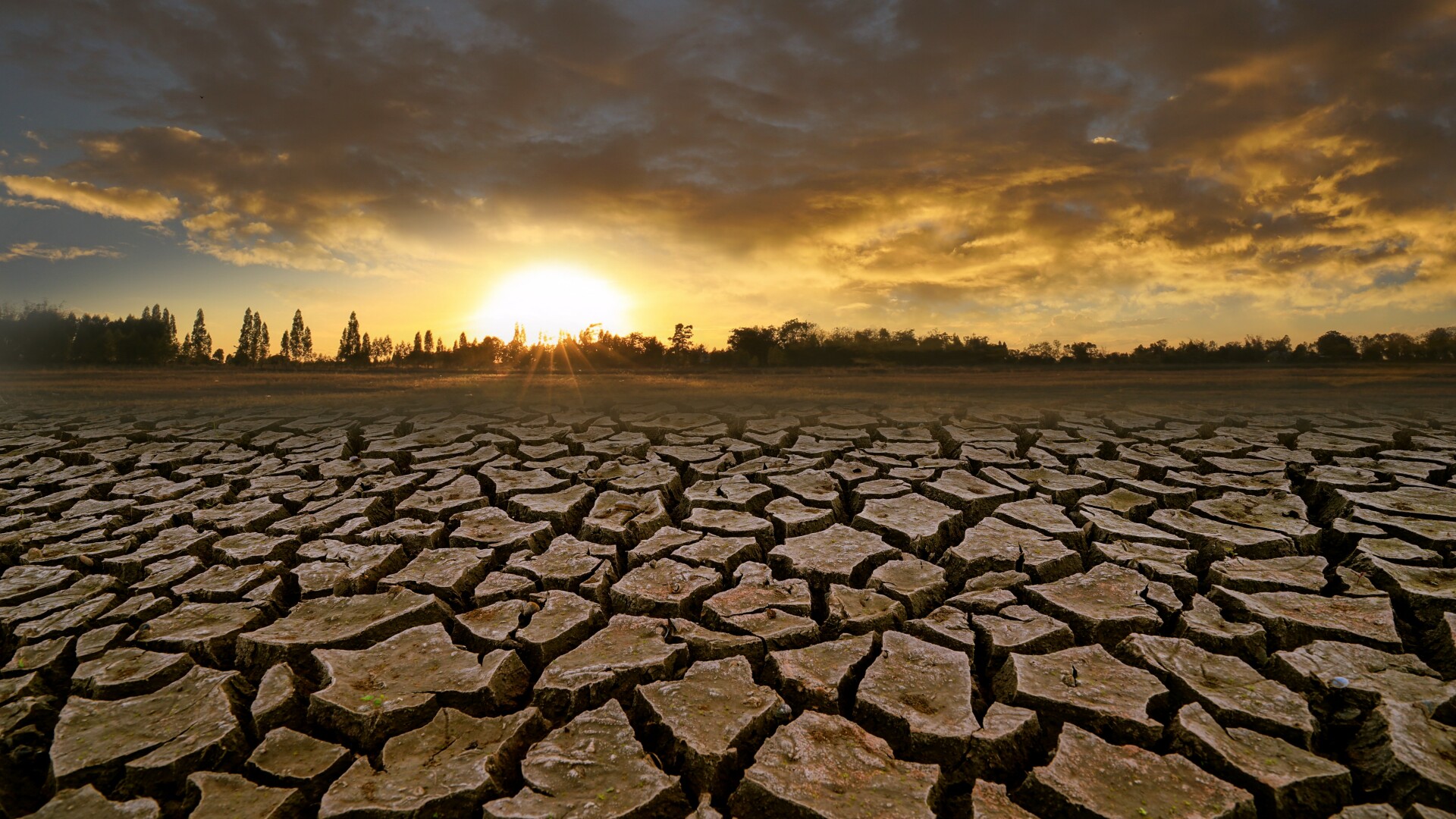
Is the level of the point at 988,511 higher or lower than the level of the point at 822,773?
higher

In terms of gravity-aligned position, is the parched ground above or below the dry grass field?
below

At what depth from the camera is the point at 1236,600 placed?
237 centimetres

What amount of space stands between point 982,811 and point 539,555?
6.84ft

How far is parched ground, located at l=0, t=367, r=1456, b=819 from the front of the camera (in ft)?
5.30

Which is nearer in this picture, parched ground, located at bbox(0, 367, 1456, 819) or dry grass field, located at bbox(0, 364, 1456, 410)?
parched ground, located at bbox(0, 367, 1456, 819)

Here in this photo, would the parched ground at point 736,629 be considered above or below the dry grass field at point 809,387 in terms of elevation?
below

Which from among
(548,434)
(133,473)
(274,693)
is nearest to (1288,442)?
(548,434)

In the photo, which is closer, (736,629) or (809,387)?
(736,629)

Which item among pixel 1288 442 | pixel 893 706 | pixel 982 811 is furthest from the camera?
pixel 1288 442

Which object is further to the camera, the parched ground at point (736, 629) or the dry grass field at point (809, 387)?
the dry grass field at point (809, 387)

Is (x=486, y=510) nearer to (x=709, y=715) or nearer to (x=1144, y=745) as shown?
(x=709, y=715)

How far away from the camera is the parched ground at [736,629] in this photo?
1.62 metres

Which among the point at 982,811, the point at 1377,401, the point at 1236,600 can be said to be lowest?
the point at 982,811

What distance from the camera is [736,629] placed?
2.29 meters
